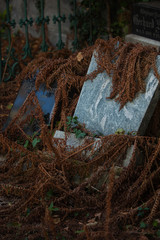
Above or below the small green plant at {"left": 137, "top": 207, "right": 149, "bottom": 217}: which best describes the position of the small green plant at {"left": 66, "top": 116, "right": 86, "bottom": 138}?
above

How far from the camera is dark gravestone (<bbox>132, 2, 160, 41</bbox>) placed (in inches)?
184

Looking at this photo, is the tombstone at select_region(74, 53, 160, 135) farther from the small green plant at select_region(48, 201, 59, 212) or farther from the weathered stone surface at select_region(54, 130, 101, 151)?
the small green plant at select_region(48, 201, 59, 212)

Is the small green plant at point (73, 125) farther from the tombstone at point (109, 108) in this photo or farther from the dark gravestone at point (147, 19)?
the dark gravestone at point (147, 19)

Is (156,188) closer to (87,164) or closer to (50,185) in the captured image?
(87,164)

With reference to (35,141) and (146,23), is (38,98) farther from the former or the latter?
(146,23)

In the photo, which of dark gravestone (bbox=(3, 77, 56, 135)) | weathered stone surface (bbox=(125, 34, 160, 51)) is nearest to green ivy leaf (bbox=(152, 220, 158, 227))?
dark gravestone (bbox=(3, 77, 56, 135))

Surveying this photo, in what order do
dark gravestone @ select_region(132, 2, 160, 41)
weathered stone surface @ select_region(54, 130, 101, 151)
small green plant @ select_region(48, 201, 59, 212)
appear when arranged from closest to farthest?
1. small green plant @ select_region(48, 201, 59, 212)
2. weathered stone surface @ select_region(54, 130, 101, 151)
3. dark gravestone @ select_region(132, 2, 160, 41)

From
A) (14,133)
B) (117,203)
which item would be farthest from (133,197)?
(14,133)

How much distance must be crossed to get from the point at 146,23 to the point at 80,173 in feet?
9.05

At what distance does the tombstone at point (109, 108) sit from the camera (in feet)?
10.8

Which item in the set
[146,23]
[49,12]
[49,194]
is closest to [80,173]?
[49,194]

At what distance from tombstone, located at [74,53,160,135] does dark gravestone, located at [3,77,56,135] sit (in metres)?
0.36

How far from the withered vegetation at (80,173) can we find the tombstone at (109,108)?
0.08 m

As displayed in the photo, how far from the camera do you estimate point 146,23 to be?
15.9 feet
